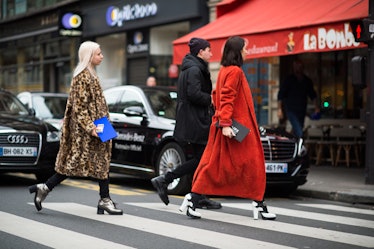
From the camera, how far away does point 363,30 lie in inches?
465

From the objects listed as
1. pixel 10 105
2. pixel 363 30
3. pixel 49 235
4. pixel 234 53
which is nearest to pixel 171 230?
pixel 49 235

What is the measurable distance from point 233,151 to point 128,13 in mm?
15291

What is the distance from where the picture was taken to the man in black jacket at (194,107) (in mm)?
9055

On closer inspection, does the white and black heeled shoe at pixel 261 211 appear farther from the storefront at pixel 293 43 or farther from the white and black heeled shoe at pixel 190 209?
Answer: the storefront at pixel 293 43

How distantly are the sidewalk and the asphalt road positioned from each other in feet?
0.73

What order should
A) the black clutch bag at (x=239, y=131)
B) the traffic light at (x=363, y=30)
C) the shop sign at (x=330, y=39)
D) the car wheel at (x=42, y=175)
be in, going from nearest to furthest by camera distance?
1. the black clutch bag at (x=239, y=131)
2. the traffic light at (x=363, y=30)
3. the shop sign at (x=330, y=39)
4. the car wheel at (x=42, y=175)

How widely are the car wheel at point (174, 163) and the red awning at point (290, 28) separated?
329 cm

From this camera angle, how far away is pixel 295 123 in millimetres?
15820

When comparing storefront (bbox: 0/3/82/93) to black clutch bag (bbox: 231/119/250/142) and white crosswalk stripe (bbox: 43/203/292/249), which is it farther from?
black clutch bag (bbox: 231/119/250/142)

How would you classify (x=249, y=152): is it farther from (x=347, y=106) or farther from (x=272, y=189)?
(x=347, y=106)

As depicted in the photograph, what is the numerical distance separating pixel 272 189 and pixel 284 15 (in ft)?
13.2

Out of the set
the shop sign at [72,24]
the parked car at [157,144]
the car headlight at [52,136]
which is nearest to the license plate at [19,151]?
the car headlight at [52,136]

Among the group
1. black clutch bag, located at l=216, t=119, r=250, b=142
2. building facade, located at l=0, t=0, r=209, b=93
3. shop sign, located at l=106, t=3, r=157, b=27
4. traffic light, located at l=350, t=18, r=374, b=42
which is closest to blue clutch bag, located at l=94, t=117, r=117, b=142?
black clutch bag, located at l=216, t=119, r=250, b=142

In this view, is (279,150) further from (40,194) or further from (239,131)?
(40,194)
